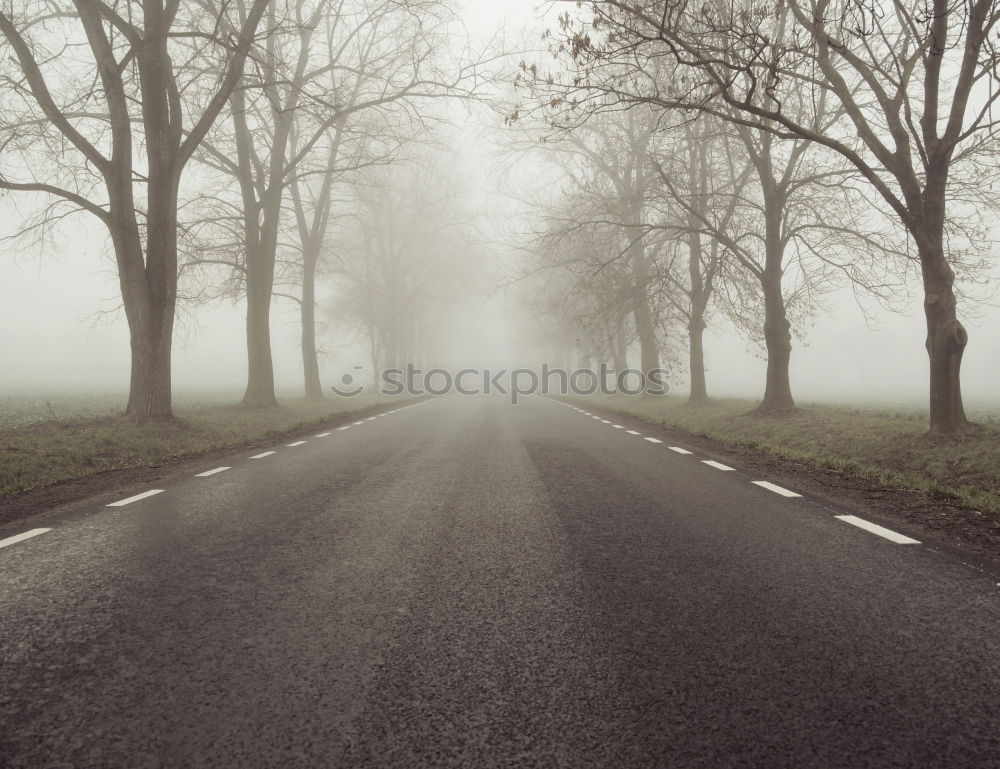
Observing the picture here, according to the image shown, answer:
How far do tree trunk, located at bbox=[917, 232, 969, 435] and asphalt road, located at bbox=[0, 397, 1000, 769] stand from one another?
15.7ft

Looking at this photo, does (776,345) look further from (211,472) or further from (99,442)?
(99,442)

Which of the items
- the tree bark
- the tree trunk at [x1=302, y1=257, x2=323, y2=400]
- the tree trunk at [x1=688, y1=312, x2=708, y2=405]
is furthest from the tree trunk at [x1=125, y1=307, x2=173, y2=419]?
the tree trunk at [x1=688, y1=312, x2=708, y2=405]

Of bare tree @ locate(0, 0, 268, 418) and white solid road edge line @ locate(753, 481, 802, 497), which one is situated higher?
bare tree @ locate(0, 0, 268, 418)

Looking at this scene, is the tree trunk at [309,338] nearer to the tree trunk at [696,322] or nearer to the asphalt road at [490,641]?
the tree trunk at [696,322]

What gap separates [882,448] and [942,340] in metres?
1.67

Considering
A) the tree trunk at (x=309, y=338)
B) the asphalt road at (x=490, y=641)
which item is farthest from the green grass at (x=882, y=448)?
the tree trunk at (x=309, y=338)

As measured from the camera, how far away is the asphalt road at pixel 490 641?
186 cm

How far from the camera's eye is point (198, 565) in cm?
366

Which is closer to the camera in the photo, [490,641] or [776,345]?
[490,641]

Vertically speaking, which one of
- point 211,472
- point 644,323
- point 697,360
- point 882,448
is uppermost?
point 644,323

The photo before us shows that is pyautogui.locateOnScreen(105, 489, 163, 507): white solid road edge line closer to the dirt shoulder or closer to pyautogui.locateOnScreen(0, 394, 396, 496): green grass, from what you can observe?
the dirt shoulder

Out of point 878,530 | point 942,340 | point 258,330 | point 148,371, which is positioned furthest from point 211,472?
point 258,330

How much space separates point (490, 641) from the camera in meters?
2.59

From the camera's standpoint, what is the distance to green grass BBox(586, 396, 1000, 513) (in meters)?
6.41
